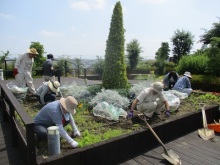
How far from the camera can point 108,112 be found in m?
4.74

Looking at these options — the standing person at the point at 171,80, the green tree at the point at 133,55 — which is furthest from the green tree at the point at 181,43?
the standing person at the point at 171,80

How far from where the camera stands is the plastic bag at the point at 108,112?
15.3 feet

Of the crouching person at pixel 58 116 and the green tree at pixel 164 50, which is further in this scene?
the green tree at pixel 164 50

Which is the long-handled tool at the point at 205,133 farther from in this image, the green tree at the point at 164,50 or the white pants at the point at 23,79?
the green tree at the point at 164,50

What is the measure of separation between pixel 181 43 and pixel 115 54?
22564mm

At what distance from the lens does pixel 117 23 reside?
6738mm

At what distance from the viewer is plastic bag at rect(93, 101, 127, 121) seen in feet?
15.3

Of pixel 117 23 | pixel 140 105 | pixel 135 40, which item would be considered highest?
pixel 135 40

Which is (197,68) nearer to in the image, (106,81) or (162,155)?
→ (106,81)

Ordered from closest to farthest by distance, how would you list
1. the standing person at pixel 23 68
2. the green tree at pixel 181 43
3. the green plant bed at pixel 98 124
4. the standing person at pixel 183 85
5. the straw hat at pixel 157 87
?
the green plant bed at pixel 98 124
the straw hat at pixel 157 87
the standing person at pixel 23 68
the standing person at pixel 183 85
the green tree at pixel 181 43

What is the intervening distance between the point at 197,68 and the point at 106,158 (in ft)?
31.9

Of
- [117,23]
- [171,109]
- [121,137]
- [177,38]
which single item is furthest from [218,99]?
[177,38]

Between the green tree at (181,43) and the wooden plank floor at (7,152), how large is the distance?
2485cm

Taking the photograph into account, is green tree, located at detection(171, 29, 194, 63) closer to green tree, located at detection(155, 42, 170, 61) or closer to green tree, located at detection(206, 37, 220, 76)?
green tree, located at detection(155, 42, 170, 61)
